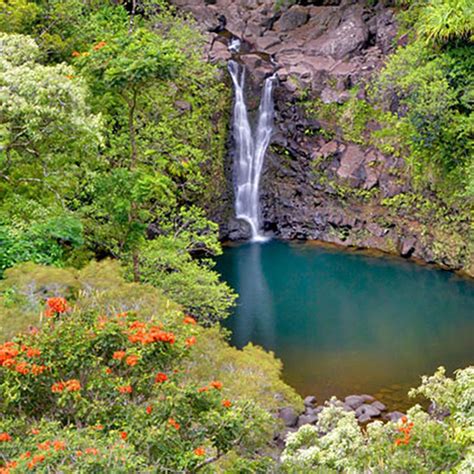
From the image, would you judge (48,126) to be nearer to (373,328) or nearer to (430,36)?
(373,328)

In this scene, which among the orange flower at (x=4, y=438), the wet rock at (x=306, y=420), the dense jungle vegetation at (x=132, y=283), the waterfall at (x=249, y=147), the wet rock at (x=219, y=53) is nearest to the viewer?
the orange flower at (x=4, y=438)

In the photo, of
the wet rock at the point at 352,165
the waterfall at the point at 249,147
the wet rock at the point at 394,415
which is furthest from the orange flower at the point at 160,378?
the waterfall at the point at 249,147

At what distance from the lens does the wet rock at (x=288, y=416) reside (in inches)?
503

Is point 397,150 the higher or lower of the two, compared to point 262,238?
higher

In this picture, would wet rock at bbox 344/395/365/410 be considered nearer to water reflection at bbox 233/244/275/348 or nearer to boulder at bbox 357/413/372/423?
boulder at bbox 357/413/372/423

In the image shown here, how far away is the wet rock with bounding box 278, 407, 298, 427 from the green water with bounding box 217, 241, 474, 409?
1.99 m

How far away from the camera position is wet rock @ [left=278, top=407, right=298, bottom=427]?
12766 mm

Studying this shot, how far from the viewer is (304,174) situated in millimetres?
26578

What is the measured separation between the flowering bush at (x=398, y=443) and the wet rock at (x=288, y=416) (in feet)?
10.3

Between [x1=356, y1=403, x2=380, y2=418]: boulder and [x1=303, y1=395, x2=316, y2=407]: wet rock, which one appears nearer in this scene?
[x1=356, y1=403, x2=380, y2=418]: boulder

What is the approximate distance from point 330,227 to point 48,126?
16985 millimetres

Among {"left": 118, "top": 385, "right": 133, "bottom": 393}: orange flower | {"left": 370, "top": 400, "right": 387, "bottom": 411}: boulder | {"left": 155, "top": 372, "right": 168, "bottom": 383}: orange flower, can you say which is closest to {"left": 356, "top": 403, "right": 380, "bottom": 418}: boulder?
{"left": 370, "top": 400, "right": 387, "bottom": 411}: boulder

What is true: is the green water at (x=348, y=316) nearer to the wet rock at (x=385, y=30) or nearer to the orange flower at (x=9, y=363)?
the wet rock at (x=385, y=30)

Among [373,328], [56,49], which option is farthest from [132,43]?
[373,328]
